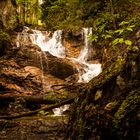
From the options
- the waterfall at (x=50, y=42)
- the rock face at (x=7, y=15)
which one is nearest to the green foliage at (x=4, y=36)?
the rock face at (x=7, y=15)

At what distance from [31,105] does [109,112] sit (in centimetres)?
800

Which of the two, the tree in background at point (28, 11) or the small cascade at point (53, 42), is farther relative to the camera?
the tree in background at point (28, 11)

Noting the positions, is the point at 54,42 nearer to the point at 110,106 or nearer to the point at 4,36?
the point at 4,36

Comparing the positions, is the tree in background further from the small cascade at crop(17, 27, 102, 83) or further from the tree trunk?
the tree trunk

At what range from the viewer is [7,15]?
20.4 metres

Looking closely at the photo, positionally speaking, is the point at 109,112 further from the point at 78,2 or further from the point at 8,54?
the point at 78,2

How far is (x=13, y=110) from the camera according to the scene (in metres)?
10.9

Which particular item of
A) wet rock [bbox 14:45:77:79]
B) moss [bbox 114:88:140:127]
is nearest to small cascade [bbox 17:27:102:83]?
wet rock [bbox 14:45:77:79]

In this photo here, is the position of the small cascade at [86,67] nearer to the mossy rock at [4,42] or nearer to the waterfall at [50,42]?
the waterfall at [50,42]

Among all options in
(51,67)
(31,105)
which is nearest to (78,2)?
(51,67)

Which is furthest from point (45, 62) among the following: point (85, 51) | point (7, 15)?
point (7, 15)

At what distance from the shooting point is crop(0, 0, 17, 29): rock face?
19789 millimetres

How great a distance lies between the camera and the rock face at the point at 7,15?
64.9 ft

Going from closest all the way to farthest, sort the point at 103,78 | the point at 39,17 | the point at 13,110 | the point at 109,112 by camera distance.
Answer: the point at 109,112
the point at 103,78
the point at 13,110
the point at 39,17
